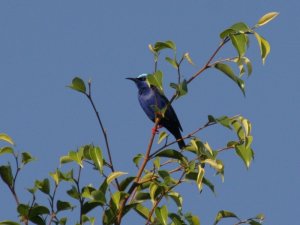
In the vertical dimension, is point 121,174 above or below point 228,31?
below

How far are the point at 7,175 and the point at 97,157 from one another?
410 mm

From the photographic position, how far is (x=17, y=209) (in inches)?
106

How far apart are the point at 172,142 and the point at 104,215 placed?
0.47m

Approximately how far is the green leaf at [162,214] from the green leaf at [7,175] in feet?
2.19

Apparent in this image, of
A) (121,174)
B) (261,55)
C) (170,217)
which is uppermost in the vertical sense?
(261,55)

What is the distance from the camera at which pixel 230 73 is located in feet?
9.48

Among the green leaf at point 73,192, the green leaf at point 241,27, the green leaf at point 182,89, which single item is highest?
the green leaf at point 241,27

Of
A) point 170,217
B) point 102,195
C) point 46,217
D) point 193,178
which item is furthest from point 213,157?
point 46,217

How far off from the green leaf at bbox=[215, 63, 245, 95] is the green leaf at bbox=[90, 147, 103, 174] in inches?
26.1

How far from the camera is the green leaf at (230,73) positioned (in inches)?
113

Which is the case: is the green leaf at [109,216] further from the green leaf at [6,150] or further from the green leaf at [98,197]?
the green leaf at [6,150]

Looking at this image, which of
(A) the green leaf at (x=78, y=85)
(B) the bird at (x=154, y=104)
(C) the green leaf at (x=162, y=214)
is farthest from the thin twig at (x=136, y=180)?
(B) the bird at (x=154, y=104)

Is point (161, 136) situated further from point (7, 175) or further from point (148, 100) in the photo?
point (148, 100)

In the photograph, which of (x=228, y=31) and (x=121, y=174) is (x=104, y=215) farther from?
(x=228, y=31)
